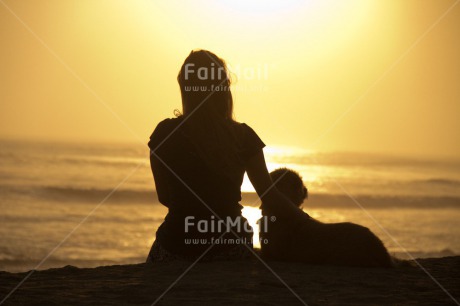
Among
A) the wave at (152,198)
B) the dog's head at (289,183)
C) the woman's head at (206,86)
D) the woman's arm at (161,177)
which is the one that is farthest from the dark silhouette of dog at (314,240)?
the wave at (152,198)

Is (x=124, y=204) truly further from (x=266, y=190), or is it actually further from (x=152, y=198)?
(x=266, y=190)

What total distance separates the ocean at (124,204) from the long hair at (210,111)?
4.82 m

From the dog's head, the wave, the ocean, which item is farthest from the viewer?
the wave

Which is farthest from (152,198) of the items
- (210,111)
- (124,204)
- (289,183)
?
(210,111)

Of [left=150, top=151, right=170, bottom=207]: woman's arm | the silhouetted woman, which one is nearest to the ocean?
the silhouetted woman

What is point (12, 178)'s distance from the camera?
1308 inches

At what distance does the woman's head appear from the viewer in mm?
5105

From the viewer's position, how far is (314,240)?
5691 mm

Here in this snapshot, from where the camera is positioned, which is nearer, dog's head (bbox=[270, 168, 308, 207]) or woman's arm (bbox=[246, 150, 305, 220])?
woman's arm (bbox=[246, 150, 305, 220])

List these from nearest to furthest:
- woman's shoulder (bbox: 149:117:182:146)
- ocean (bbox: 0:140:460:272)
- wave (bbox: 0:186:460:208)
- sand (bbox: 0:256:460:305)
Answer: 1. sand (bbox: 0:256:460:305)
2. woman's shoulder (bbox: 149:117:182:146)
3. ocean (bbox: 0:140:460:272)
4. wave (bbox: 0:186:460:208)

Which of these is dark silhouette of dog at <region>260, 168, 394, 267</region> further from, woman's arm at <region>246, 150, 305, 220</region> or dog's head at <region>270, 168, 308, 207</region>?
woman's arm at <region>246, 150, 305, 220</region>

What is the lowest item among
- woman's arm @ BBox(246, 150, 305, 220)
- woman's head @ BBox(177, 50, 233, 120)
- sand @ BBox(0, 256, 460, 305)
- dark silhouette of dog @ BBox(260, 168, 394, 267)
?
sand @ BBox(0, 256, 460, 305)

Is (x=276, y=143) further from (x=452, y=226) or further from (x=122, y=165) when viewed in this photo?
(x=452, y=226)

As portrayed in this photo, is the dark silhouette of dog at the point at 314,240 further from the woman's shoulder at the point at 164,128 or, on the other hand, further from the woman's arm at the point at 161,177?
the woman's shoulder at the point at 164,128
